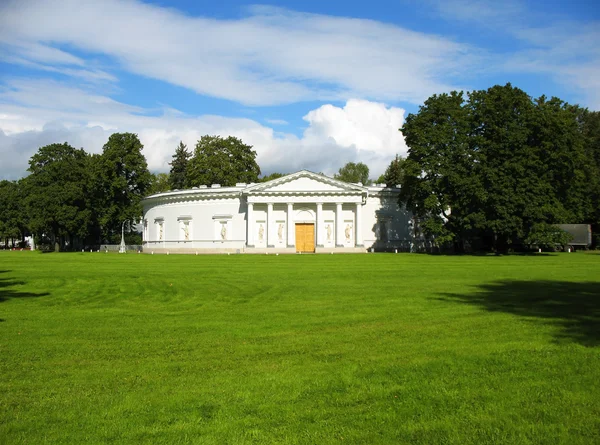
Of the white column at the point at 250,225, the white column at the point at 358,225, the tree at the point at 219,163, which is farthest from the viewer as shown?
the tree at the point at 219,163

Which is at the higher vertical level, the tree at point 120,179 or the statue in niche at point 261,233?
the tree at point 120,179

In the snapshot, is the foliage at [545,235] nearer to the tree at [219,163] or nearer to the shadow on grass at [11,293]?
the shadow on grass at [11,293]

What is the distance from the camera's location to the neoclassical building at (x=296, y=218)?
73375 millimetres

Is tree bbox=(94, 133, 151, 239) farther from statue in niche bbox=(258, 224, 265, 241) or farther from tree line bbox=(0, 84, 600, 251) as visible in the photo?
statue in niche bbox=(258, 224, 265, 241)

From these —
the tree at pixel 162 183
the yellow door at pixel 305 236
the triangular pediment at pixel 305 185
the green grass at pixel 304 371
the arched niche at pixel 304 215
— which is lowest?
the green grass at pixel 304 371

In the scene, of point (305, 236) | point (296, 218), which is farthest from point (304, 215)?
point (305, 236)

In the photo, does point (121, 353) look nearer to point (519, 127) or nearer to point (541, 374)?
point (541, 374)

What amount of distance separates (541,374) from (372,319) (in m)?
5.65

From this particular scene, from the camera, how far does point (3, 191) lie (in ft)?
343

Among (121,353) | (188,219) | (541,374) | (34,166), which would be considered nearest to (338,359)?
(541,374)

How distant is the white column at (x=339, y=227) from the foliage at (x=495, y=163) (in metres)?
13.1

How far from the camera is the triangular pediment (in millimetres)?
73250

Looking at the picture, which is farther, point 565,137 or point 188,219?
point 188,219

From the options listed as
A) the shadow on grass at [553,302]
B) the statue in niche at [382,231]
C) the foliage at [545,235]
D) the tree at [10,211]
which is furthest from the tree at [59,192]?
the shadow on grass at [553,302]
